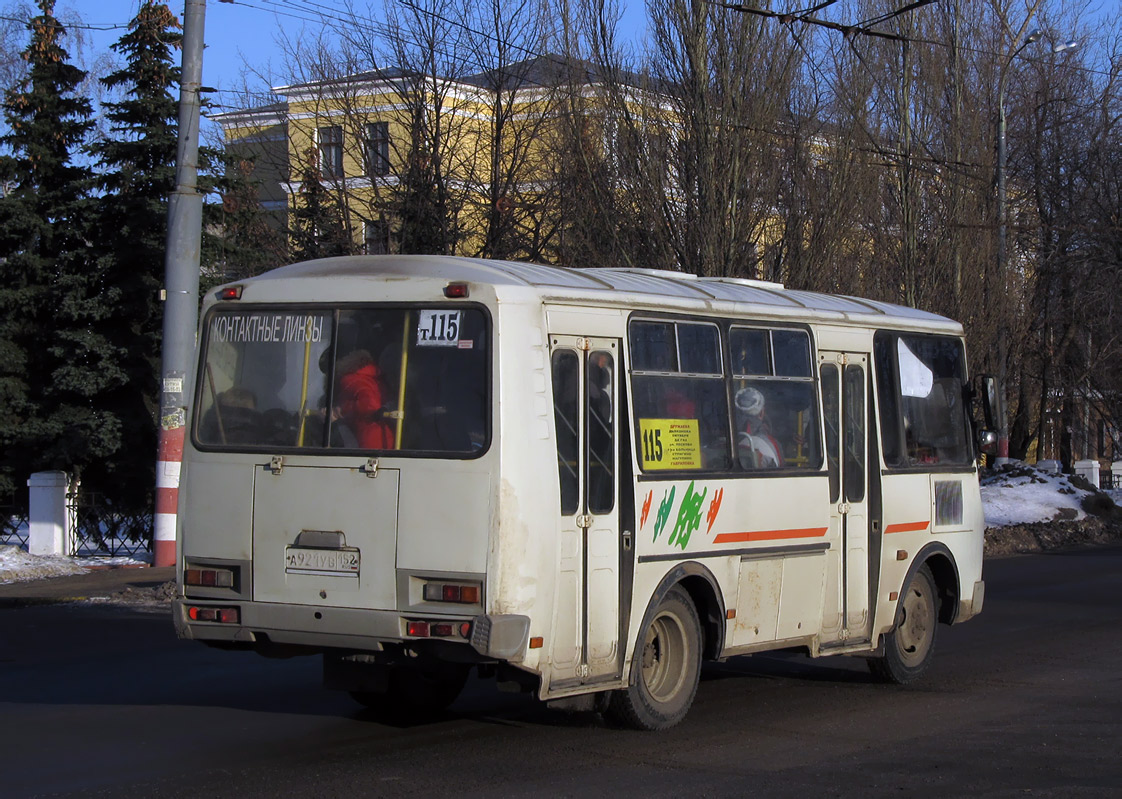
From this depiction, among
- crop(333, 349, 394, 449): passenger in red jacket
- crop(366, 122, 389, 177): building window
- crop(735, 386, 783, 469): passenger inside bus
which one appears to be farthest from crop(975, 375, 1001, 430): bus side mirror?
crop(366, 122, 389, 177): building window

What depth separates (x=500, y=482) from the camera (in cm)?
687

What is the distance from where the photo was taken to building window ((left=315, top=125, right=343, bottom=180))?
84.3 feet

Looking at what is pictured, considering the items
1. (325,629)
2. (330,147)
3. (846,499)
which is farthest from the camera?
(330,147)

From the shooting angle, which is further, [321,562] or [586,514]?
[586,514]

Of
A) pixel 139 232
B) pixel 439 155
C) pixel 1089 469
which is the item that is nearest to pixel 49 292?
pixel 139 232

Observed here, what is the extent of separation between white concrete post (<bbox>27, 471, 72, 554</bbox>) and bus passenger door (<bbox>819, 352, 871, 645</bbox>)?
527 inches

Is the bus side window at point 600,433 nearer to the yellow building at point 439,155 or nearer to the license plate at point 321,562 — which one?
the license plate at point 321,562

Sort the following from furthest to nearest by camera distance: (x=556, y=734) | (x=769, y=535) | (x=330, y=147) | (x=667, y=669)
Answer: (x=330, y=147), (x=769, y=535), (x=667, y=669), (x=556, y=734)

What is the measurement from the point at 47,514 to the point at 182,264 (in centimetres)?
517

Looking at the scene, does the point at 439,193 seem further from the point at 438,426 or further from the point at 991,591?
the point at 438,426

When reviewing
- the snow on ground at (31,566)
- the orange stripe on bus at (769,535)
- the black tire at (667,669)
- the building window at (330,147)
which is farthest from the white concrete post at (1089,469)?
the black tire at (667,669)

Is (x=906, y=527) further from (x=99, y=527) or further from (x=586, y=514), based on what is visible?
(x=99, y=527)

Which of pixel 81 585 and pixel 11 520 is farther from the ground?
pixel 11 520

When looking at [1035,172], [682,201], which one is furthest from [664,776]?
[1035,172]
